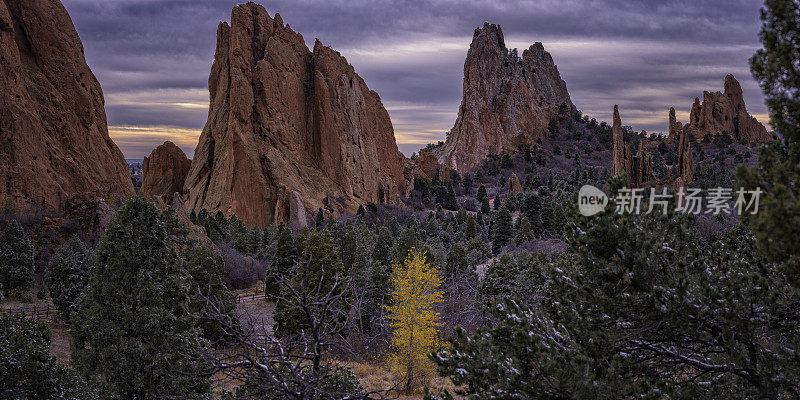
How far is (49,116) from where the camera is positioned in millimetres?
54375

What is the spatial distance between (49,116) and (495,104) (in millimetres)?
122713

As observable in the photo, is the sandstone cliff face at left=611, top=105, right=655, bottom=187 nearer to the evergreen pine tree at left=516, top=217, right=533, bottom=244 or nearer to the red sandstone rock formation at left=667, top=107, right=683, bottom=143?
the evergreen pine tree at left=516, top=217, right=533, bottom=244

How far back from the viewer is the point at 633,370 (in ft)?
19.9

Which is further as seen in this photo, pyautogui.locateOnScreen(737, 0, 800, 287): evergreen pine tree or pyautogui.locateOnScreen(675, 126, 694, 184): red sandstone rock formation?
pyautogui.locateOnScreen(675, 126, 694, 184): red sandstone rock formation

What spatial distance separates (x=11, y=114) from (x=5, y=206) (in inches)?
383

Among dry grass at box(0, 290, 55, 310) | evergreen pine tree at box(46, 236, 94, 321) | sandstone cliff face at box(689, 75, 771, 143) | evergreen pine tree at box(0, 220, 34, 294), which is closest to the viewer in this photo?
evergreen pine tree at box(46, 236, 94, 321)

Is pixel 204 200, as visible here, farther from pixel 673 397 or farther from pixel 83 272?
pixel 673 397

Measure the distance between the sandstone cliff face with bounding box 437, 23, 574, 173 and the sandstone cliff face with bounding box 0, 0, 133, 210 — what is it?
93.3m

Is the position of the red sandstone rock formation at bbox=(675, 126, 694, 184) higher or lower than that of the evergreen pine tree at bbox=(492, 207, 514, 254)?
higher

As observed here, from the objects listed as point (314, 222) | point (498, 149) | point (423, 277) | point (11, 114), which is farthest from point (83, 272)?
point (498, 149)

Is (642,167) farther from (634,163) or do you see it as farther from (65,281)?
(65,281)

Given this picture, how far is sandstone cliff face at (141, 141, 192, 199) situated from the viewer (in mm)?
86438

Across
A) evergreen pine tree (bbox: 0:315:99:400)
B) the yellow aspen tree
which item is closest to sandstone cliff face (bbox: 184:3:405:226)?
the yellow aspen tree

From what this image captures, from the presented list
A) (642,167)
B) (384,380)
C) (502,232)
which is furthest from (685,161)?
(384,380)
